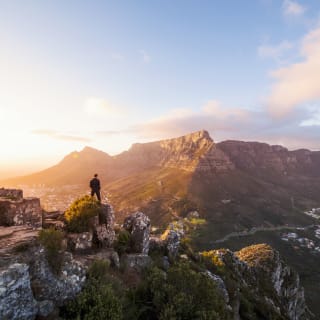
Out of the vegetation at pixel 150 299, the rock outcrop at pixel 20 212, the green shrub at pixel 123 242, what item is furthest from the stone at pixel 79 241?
the vegetation at pixel 150 299

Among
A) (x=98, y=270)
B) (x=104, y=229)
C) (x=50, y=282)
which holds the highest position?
(x=104, y=229)

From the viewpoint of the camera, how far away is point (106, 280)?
16344mm

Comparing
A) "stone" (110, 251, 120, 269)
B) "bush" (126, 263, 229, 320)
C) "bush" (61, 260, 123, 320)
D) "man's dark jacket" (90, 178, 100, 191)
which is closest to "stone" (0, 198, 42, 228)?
"man's dark jacket" (90, 178, 100, 191)

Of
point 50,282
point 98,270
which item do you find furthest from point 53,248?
point 98,270

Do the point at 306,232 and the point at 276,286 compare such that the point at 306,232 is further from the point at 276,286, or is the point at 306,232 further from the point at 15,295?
the point at 15,295

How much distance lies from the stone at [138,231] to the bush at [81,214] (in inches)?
187

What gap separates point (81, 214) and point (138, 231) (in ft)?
21.9

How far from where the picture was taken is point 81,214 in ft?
72.4

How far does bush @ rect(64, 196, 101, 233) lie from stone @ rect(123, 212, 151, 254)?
4.75m

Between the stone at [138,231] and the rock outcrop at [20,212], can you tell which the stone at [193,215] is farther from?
the rock outcrop at [20,212]

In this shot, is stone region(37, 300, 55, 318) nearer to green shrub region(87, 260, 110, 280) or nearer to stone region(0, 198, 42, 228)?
green shrub region(87, 260, 110, 280)

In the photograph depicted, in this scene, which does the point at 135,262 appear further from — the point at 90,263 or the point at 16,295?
the point at 16,295

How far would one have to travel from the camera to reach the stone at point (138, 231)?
25706 mm

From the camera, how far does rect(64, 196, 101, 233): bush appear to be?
21562mm
